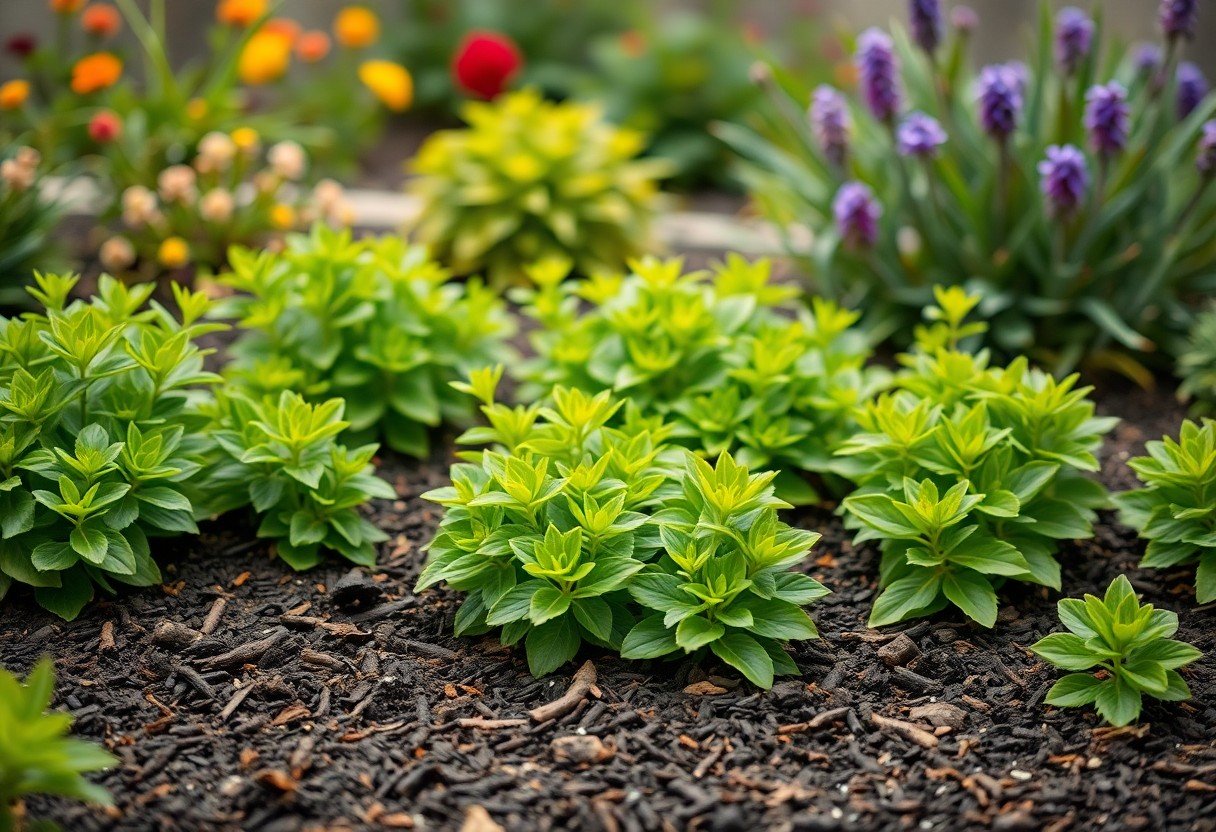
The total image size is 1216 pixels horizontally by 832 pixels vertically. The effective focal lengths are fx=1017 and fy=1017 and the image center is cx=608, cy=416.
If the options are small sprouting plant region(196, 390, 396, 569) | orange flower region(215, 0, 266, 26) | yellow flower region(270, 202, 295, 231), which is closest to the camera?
small sprouting plant region(196, 390, 396, 569)

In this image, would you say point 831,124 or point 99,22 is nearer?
point 831,124

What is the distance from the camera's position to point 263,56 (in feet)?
16.2

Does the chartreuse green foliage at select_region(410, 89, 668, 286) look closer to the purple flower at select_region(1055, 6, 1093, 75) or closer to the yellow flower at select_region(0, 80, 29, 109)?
the yellow flower at select_region(0, 80, 29, 109)

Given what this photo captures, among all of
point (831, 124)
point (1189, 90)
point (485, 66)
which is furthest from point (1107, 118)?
point (485, 66)

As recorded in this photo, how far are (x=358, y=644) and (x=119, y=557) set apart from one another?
2.08ft

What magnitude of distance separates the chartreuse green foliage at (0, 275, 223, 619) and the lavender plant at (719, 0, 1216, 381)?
98.6 inches

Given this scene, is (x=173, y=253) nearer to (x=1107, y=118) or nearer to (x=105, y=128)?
(x=105, y=128)

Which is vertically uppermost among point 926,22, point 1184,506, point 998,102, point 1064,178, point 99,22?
point 99,22

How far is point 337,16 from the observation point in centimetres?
693

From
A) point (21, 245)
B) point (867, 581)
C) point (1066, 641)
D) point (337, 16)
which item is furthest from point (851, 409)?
point (337, 16)

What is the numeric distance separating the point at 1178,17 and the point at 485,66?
3.35m

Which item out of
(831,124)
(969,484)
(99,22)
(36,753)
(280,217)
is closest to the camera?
(36,753)

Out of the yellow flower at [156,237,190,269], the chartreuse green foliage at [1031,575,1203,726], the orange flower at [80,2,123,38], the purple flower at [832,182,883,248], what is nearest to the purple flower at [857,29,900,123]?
the purple flower at [832,182,883,248]

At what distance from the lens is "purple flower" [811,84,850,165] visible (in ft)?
12.9
